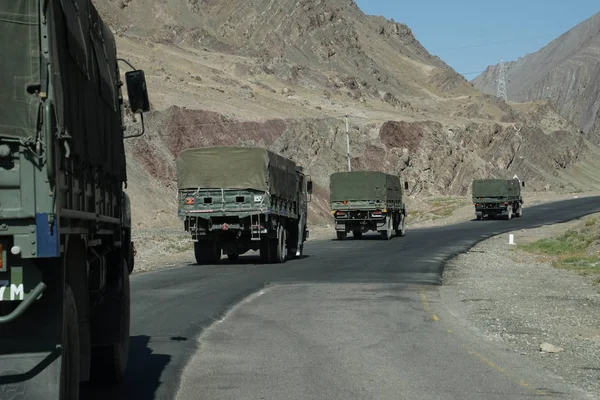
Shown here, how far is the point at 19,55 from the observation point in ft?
18.3

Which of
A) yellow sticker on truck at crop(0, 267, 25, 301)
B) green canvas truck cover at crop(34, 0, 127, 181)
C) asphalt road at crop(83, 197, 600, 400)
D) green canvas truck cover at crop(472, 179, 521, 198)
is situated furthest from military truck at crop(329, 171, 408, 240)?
yellow sticker on truck at crop(0, 267, 25, 301)

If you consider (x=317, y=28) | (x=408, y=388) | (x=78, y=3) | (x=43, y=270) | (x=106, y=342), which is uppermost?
(x=317, y=28)

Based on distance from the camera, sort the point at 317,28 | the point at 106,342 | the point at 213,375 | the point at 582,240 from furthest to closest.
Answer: the point at 317,28
the point at 582,240
the point at 213,375
the point at 106,342

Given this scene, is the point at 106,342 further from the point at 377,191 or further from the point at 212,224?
the point at 377,191

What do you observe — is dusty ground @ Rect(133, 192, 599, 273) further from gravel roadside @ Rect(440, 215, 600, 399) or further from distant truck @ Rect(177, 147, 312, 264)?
gravel roadside @ Rect(440, 215, 600, 399)

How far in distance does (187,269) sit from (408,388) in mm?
18025

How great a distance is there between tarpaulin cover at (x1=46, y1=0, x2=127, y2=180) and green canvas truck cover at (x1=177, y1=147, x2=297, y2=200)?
698 inches

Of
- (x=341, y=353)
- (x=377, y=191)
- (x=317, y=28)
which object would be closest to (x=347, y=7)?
(x=317, y=28)

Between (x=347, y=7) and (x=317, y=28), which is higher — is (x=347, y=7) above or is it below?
above

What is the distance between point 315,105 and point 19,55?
90.6 metres

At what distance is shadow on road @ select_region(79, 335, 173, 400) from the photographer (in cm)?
839

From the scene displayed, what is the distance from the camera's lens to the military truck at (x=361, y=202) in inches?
1743

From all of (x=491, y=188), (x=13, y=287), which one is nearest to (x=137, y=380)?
(x=13, y=287)

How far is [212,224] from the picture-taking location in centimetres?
2717
